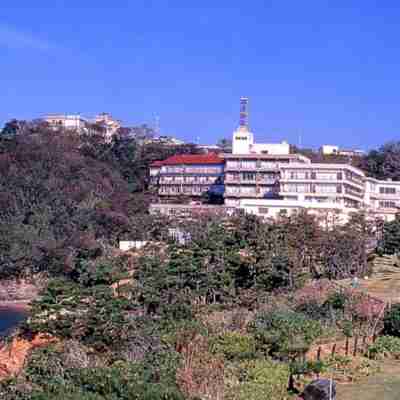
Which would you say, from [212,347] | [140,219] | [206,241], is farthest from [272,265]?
[140,219]

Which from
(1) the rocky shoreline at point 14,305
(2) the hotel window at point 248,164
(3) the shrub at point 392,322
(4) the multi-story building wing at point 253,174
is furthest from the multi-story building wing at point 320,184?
(3) the shrub at point 392,322

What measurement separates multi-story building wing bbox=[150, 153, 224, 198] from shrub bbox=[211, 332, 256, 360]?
123 ft

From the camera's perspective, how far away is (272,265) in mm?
21922

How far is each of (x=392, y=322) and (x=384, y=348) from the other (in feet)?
3.78

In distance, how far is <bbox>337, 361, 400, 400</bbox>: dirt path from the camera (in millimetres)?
11281

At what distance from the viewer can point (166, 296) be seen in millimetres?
20062

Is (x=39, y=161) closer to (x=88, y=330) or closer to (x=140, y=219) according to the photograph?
(x=140, y=219)

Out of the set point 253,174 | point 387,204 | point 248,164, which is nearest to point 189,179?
point 248,164

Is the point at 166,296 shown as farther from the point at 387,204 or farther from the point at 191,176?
the point at 191,176

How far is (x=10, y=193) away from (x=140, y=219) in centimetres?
853

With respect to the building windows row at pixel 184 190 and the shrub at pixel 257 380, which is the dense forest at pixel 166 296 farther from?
the building windows row at pixel 184 190

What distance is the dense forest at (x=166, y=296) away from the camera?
11.2 metres

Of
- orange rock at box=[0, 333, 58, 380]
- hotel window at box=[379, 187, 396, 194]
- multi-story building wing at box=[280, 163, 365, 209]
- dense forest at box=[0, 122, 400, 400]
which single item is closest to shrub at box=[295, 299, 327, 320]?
dense forest at box=[0, 122, 400, 400]

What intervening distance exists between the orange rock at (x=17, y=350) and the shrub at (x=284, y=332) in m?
5.36
